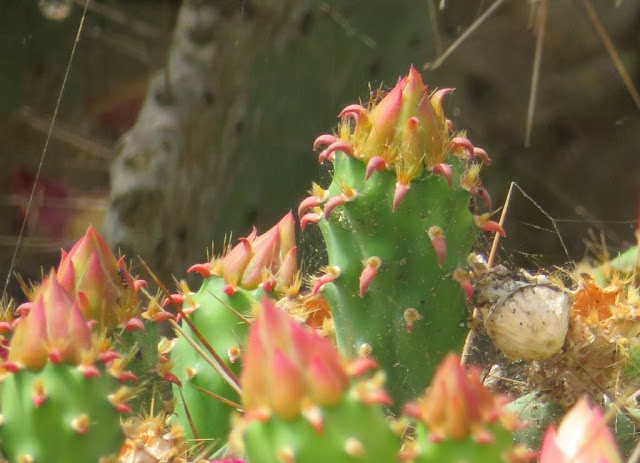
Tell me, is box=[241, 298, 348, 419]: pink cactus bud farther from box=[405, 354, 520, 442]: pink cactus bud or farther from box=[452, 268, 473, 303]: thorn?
box=[452, 268, 473, 303]: thorn

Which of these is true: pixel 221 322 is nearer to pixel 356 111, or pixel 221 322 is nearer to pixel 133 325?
pixel 133 325

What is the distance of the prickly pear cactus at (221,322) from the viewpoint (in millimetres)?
801

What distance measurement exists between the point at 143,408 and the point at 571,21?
87.2 inches

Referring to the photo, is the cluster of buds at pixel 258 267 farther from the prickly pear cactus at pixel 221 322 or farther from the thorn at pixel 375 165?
the thorn at pixel 375 165

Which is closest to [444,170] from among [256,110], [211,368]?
[211,368]

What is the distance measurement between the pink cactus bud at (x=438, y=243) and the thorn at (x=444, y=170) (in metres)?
0.04

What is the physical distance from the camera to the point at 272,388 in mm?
469

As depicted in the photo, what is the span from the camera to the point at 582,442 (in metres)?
0.50

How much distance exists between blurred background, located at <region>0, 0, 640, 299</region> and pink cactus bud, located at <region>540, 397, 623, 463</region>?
1.54 ft

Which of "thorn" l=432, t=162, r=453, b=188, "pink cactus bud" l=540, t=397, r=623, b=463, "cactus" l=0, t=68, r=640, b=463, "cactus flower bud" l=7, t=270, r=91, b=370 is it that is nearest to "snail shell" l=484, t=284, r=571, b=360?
"cactus" l=0, t=68, r=640, b=463

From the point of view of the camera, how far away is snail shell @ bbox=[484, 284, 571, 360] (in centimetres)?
74

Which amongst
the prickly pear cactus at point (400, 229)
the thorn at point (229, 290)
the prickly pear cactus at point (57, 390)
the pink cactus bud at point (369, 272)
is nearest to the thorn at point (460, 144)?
the prickly pear cactus at point (400, 229)

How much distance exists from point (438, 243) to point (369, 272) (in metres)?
0.06

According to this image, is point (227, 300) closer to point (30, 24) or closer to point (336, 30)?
point (336, 30)
